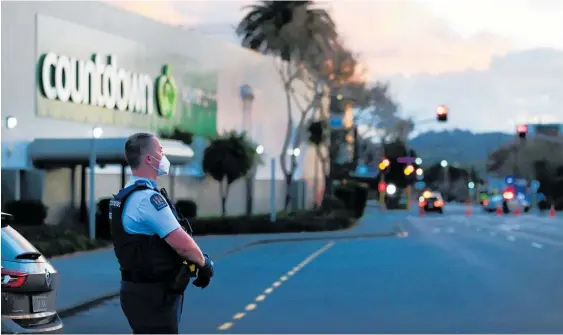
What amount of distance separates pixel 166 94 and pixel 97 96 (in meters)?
7.64

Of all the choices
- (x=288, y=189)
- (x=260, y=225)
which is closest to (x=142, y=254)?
(x=260, y=225)

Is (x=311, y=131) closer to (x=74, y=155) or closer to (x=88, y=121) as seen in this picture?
(x=88, y=121)

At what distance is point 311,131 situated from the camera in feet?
222

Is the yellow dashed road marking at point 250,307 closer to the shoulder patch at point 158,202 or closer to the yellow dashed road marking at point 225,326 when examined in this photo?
the yellow dashed road marking at point 225,326

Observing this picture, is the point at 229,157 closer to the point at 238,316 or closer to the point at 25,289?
the point at 238,316

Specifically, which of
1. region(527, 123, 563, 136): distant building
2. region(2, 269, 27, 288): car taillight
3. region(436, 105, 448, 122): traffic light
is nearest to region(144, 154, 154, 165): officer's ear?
region(2, 269, 27, 288): car taillight

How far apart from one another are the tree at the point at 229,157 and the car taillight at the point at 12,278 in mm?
43196

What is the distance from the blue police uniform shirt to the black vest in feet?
0.10

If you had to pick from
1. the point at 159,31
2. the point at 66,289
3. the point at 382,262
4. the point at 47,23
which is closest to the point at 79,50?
the point at 47,23

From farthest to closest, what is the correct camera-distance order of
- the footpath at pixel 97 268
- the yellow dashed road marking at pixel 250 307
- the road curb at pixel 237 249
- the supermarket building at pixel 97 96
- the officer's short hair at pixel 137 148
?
the supermarket building at pixel 97 96 → the footpath at pixel 97 268 → the yellow dashed road marking at pixel 250 307 → the road curb at pixel 237 249 → the officer's short hair at pixel 137 148

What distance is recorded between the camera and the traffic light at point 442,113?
50469 millimetres

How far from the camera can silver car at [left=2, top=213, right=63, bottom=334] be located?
27.3 ft

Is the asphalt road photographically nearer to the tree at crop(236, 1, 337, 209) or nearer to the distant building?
the tree at crop(236, 1, 337, 209)

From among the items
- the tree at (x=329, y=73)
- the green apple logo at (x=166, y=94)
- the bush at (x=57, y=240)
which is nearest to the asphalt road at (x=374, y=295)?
the bush at (x=57, y=240)
